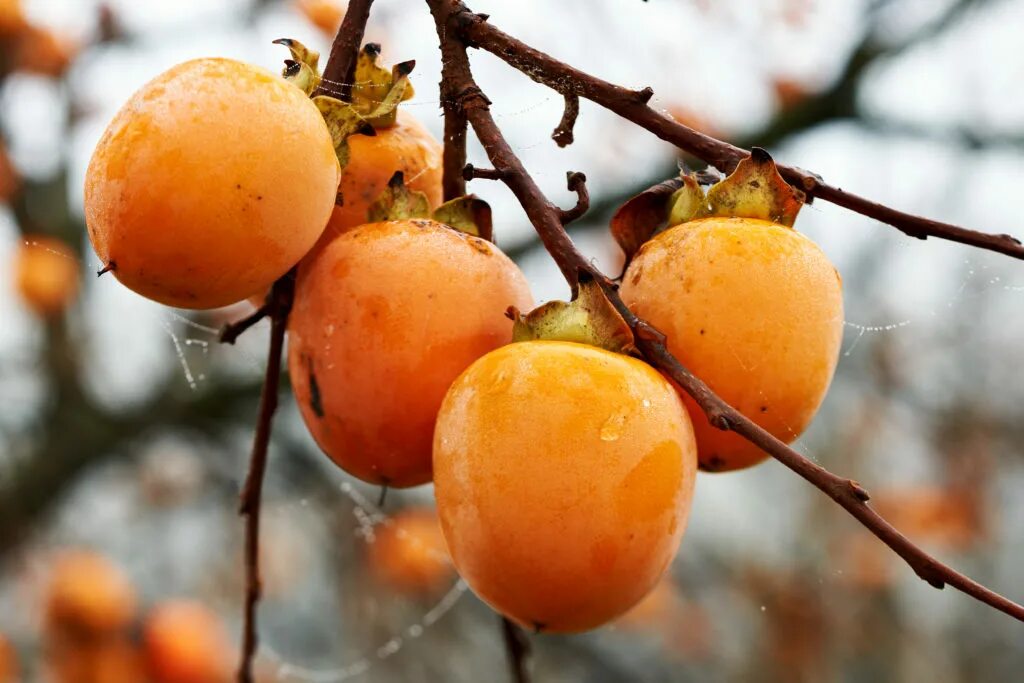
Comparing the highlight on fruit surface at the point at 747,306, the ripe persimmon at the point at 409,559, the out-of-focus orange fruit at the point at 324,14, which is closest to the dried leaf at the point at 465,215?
the highlight on fruit surface at the point at 747,306

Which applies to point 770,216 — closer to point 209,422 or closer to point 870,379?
point 209,422

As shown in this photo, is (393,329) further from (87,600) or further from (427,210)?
(87,600)

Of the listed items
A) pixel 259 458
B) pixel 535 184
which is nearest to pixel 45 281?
pixel 259 458

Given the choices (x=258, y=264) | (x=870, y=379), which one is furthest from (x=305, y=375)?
(x=870, y=379)

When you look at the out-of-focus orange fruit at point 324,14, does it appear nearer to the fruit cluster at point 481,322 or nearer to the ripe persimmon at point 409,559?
the ripe persimmon at point 409,559

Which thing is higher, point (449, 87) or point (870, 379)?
point (449, 87)
